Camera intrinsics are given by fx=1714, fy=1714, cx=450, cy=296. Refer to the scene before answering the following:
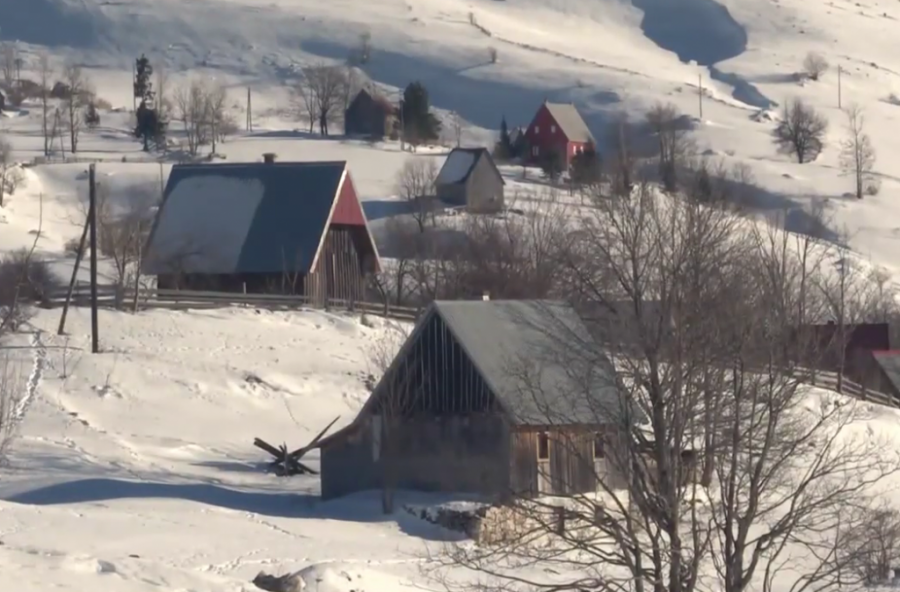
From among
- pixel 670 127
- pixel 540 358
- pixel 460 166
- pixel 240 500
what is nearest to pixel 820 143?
pixel 670 127

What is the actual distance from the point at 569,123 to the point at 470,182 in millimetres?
31738

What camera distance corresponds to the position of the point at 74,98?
388ft

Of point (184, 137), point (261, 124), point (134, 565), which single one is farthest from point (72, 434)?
point (261, 124)

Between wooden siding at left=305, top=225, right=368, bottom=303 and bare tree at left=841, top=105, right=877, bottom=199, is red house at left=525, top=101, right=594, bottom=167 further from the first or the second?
wooden siding at left=305, top=225, right=368, bottom=303

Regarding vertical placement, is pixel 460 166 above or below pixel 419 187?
above

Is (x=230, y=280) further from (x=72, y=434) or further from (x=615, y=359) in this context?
(x=615, y=359)

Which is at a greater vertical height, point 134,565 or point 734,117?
point 734,117

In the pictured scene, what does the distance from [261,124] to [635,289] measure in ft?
348

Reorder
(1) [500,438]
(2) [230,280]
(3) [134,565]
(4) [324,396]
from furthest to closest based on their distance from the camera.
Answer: (2) [230,280] < (4) [324,396] < (1) [500,438] < (3) [134,565]

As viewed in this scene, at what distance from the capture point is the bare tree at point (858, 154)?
100250 mm

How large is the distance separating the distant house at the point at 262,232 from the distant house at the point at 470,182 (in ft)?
81.0

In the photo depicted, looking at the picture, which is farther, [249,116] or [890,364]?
[249,116]

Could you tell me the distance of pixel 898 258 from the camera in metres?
84.6

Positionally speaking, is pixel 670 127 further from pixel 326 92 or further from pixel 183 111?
pixel 183 111
